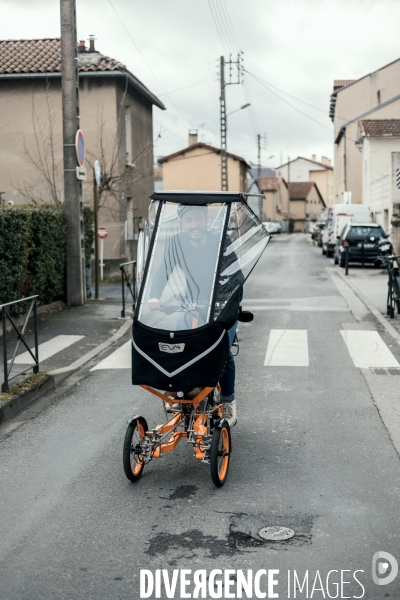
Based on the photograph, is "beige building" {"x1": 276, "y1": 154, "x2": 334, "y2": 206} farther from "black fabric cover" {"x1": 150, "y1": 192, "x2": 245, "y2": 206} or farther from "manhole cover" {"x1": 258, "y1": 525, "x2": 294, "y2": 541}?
"manhole cover" {"x1": 258, "y1": 525, "x2": 294, "y2": 541}

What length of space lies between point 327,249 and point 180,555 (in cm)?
3175

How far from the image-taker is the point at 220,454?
→ 560cm

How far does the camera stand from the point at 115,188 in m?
26.3

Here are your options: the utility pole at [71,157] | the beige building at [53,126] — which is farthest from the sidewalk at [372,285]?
the beige building at [53,126]

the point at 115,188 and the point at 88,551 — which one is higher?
the point at 115,188

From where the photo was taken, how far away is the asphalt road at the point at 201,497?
13.9 feet

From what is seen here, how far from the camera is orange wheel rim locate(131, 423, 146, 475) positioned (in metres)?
5.69

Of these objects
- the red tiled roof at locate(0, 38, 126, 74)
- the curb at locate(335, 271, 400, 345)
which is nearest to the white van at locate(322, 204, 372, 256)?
the curb at locate(335, 271, 400, 345)

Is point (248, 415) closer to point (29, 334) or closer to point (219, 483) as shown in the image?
point (219, 483)

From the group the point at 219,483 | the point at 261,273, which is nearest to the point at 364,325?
the point at 219,483

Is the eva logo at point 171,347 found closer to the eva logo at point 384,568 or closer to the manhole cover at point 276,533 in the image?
the manhole cover at point 276,533

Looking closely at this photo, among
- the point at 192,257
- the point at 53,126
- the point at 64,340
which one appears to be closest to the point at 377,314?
the point at 64,340

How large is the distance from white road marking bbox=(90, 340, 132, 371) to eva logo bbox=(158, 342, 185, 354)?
4.80 meters

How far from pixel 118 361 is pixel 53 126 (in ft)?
56.7
